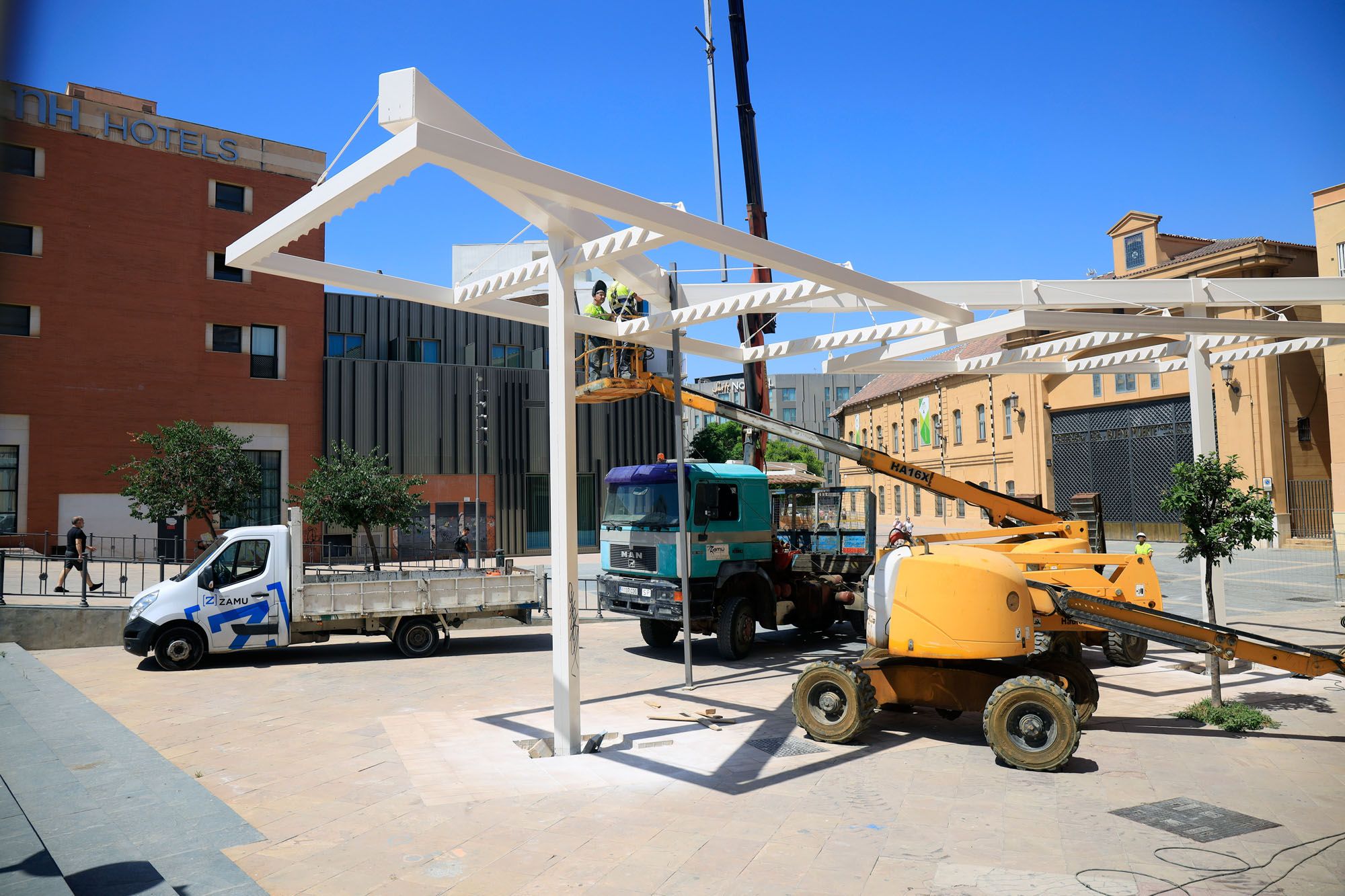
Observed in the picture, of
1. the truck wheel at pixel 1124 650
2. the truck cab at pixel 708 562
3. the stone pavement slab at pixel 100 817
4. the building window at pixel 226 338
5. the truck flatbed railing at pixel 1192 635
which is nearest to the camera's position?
the stone pavement slab at pixel 100 817

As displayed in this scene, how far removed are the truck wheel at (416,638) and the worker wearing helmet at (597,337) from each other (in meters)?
5.56

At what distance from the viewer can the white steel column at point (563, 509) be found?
8797 millimetres

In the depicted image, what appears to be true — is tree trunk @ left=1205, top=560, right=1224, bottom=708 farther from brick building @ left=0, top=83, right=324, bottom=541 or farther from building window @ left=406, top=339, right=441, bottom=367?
building window @ left=406, top=339, right=441, bottom=367

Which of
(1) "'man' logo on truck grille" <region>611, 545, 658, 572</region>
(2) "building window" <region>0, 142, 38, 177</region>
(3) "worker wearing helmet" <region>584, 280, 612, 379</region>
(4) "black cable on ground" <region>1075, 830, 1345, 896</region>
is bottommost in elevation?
(4) "black cable on ground" <region>1075, 830, 1345, 896</region>

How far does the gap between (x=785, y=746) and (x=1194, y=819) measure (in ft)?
12.0

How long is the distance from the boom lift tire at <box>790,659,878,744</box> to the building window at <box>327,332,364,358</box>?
33.9 m

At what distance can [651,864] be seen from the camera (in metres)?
6.09

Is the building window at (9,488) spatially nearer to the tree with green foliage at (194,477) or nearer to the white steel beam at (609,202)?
the tree with green foliage at (194,477)

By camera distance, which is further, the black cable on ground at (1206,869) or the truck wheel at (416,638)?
the truck wheel at (416,638)

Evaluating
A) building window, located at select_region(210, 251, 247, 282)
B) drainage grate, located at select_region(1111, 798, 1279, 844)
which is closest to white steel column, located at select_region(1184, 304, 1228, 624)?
drainage grate, located at select_region(1111, 798, 1279, 844)

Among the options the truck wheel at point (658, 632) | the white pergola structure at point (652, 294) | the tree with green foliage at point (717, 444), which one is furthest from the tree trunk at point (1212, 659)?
the tree with green foliage at point (717, 444)

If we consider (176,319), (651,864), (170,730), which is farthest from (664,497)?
(176,319)

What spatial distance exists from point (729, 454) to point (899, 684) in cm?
5618

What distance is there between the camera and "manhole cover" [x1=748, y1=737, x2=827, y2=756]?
898cm
